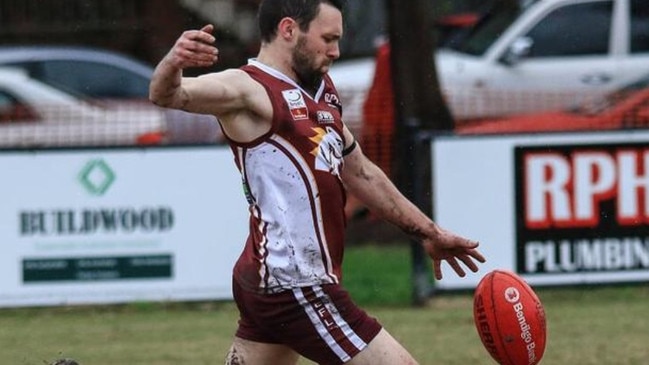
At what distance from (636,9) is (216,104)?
12479 mm

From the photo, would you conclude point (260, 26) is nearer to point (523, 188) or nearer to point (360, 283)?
point (523, 188)

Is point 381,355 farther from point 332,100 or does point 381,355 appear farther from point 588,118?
point 588,118

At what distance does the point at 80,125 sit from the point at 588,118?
413 cm

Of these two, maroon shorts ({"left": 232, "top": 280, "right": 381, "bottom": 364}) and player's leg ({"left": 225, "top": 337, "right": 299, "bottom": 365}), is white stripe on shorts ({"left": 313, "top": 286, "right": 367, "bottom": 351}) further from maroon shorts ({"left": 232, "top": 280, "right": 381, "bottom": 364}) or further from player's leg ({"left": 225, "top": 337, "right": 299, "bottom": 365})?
player's leg ({"left": 225, "top": 337, "right": 299, "bottom": 365})

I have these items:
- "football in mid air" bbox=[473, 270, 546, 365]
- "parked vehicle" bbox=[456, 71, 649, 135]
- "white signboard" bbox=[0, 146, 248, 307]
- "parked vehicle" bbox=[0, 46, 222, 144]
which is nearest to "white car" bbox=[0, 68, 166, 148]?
"white signboard" bbox=[0, 146, 248, 307]

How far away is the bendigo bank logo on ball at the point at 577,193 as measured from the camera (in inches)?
498

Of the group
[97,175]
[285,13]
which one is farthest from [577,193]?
[285,13]

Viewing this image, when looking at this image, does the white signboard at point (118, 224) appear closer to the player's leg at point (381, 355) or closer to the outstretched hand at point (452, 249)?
the outstretched hand at point (452, 249)

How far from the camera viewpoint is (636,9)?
1800cm

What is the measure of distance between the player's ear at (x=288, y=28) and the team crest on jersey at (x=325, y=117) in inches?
11.4

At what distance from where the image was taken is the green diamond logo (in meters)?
12.7

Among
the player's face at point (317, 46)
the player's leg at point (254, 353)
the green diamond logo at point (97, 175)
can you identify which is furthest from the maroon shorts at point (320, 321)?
the green diamond logo at point (97, 175)

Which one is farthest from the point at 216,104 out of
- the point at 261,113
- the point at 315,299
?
the point at 315,299

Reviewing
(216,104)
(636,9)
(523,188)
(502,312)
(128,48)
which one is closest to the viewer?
(216,104)
